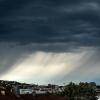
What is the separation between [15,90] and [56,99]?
15145 mm

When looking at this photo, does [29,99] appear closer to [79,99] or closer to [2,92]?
[2,92]

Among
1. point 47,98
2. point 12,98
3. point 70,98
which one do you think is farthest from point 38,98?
point 70,98

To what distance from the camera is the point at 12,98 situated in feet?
416

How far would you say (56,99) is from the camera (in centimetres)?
15612

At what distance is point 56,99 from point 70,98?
127 feet

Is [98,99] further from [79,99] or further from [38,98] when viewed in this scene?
[38,98]

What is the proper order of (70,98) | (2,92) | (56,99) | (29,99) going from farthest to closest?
(70,98)
(56,99)
(29,99)
(2,92)

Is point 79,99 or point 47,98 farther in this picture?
point 79,99

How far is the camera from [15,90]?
150625mm

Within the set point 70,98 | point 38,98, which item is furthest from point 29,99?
point 70,98

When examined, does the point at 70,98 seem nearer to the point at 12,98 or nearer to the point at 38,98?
the point at 38,98

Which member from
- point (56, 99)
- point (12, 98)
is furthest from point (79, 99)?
point (12, 98)

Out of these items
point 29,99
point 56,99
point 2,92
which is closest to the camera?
point 2,92

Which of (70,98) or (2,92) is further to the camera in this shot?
(70,98)
